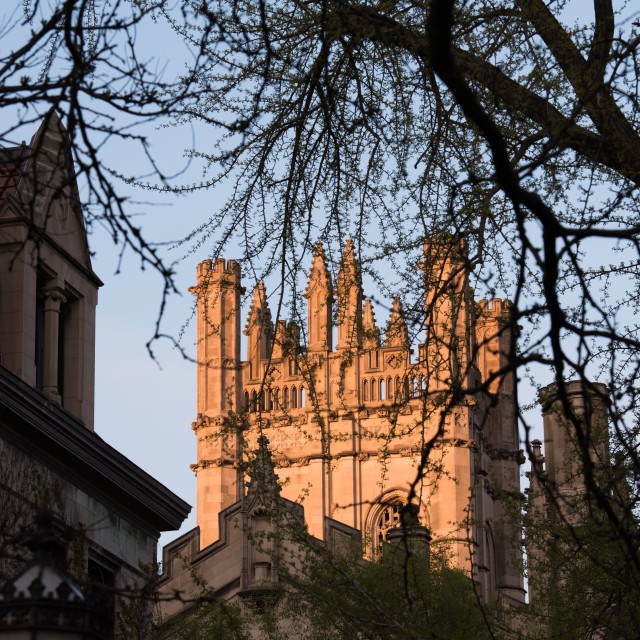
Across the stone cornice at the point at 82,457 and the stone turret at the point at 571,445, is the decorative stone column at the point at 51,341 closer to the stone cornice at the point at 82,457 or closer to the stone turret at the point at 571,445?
the stone cornice at the point at 82,457

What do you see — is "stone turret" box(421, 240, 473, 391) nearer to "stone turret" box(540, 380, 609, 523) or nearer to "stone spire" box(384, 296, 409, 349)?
"stone spire" box(384, 296, 409, 349)

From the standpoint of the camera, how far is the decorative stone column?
22.8 m

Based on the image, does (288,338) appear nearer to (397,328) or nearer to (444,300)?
(397,328)

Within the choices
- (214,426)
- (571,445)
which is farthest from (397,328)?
(214,426)

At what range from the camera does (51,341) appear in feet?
75.5

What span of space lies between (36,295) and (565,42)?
12.7 m

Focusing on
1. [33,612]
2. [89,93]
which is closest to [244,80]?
[89,93]

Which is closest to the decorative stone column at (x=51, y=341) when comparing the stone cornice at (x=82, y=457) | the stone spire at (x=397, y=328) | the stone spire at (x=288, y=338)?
the stone cornice at (x=82, y=457)

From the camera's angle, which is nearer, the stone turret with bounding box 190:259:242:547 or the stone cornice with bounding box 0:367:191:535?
the stone cornice with bounding box 0:367:191:535

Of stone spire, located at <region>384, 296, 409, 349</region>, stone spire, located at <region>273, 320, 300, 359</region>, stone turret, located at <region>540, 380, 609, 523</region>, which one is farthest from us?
stone spire, located at <region>273, 320, 300, 359</region>

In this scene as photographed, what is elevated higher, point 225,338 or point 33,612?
point 225,338

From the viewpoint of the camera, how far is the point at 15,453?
20.2 meters

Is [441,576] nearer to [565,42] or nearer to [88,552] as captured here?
[88,552]

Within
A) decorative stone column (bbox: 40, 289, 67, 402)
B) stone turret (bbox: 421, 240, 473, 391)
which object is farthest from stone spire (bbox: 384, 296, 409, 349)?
decorative stone column (bbox: 40, 289, 67, 402)
